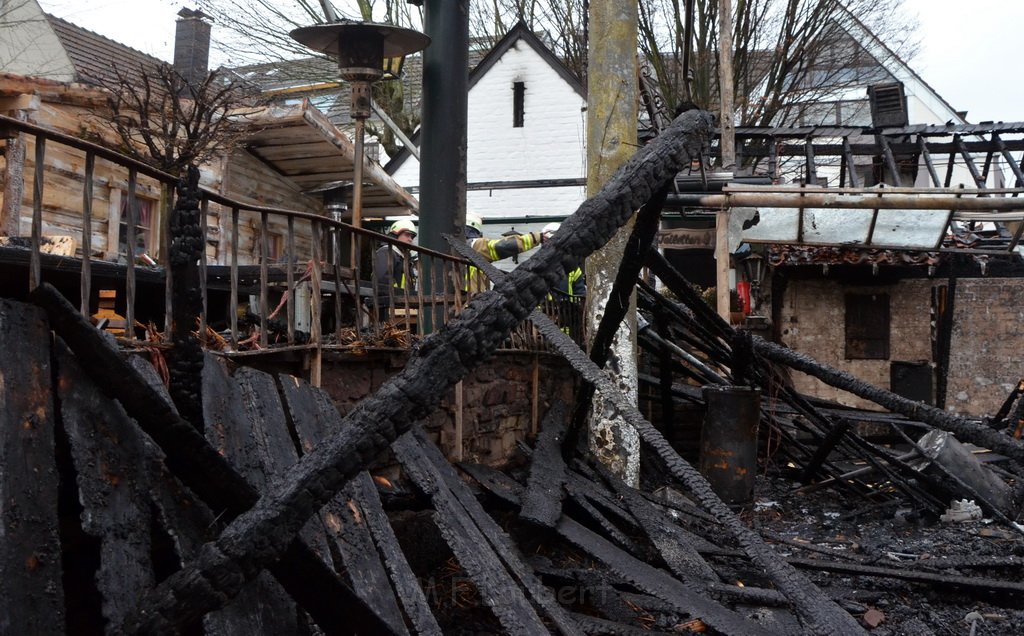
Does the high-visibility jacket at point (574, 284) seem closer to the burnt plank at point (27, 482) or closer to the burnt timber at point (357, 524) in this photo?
the burnt timber at point (357, 524)

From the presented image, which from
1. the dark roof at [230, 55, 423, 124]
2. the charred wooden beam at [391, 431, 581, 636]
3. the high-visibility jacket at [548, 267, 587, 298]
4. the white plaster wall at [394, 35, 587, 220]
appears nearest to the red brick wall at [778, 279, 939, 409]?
the white plaster wall at [394, 35, 587, 220]

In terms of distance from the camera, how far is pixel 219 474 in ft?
9.48

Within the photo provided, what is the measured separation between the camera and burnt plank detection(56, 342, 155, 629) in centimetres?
258

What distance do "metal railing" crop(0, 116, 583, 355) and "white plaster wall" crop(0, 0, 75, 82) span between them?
9362 mm

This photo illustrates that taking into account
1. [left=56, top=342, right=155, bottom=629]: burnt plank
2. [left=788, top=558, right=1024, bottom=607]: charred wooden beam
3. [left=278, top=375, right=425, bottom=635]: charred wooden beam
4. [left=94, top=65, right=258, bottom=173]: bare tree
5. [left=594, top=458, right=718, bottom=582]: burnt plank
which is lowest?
A: [left=788, top=558, right=1024, bottom=607]: charred wooden beam

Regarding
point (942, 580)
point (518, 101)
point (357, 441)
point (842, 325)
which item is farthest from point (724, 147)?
point (357, 441)

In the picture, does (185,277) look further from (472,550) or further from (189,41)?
(189,41)

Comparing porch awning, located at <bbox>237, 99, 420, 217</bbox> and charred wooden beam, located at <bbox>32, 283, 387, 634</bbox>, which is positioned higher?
porch awning, located at <bbox>237, 99, 420, 217</bbox>

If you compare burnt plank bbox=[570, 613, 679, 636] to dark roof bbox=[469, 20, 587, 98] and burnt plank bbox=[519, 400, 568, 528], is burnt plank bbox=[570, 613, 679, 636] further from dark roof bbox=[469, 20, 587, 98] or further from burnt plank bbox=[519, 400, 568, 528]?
dark roof bbox=[469, 20, 587, 98]

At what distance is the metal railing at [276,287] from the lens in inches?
123

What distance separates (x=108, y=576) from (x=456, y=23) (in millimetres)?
6773

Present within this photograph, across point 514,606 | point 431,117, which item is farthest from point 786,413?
point 514,606

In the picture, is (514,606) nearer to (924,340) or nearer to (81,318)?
(81,318)

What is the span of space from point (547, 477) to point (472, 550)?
2.33m
